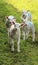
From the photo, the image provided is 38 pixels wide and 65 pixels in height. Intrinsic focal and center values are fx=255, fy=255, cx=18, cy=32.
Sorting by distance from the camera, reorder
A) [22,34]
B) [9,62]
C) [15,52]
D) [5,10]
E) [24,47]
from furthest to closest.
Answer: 1. [5,10]
2. [22,34]
3. [24,47]
4. [15,52]
5. [9,62]

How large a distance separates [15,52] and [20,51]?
0.20 m

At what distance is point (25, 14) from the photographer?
9695 mm

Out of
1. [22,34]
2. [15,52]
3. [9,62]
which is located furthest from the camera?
[22,34]

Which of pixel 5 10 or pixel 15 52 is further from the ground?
pixel 5 10

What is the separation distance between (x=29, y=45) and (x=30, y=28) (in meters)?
0.66

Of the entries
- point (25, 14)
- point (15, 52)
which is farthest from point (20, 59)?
point (25, 14)

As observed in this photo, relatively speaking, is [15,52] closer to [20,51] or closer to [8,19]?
[20,51]

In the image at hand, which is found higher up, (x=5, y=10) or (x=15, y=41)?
(x=5, y=10)

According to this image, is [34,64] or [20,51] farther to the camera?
[20,51]

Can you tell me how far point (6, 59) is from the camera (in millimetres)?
7496

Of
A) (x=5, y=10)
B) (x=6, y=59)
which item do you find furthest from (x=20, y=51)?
(x=5, y=10)

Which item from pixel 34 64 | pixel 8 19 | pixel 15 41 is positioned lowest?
pixel 34 64

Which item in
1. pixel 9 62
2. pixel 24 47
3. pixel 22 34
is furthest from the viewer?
pixel 22 34

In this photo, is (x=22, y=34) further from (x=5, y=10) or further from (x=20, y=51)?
(x=5, y=10)
